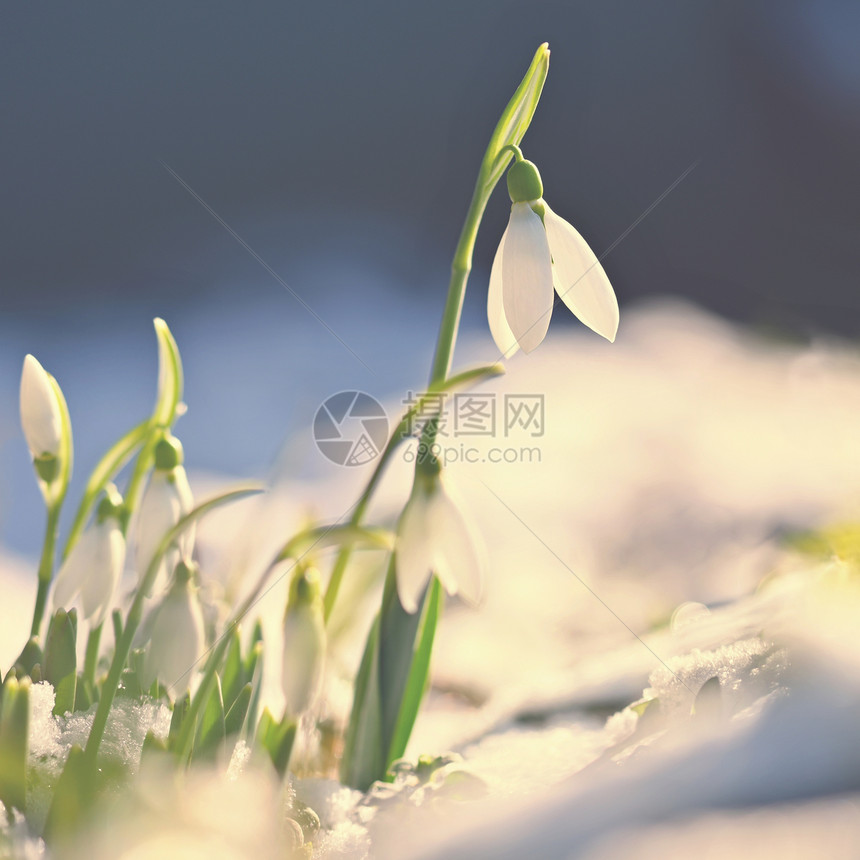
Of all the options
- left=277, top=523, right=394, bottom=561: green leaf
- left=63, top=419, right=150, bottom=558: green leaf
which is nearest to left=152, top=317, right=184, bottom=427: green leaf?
left=63, top=419, right=150, bottom=558: green leaf

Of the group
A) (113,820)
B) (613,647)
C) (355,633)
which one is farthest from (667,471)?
(113,820)

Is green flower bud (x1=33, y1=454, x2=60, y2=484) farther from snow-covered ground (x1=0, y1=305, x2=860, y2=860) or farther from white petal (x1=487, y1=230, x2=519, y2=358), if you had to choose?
white petal (x1=487, y1=230, x2=519, y2=358)

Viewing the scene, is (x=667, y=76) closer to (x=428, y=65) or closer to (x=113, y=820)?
(x=428, y=65)

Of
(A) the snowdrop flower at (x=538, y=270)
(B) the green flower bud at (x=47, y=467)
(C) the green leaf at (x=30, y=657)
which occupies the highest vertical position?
(A) the snowdrop flower at (x=538, y=270)

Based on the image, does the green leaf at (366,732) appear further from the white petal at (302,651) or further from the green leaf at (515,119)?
the green leaf at (515,119)

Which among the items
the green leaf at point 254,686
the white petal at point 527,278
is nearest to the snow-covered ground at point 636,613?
the green leaf at point 254,686

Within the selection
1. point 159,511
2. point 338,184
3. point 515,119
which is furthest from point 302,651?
point 338,184

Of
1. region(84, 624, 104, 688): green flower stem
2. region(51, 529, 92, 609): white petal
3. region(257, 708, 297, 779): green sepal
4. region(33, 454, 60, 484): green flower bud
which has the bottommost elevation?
region(257, 708, 297, 779): green sepal
